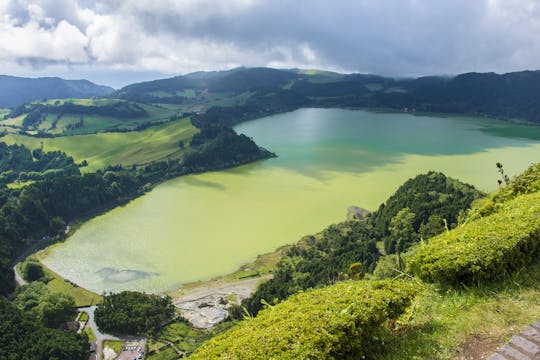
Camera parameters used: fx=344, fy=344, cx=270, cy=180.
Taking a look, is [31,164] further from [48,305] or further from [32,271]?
[48,305]

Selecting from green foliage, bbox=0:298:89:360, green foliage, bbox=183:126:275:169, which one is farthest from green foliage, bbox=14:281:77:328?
green foliage, bbox=183:126:275:169

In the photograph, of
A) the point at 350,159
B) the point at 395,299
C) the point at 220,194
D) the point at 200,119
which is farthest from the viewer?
the point at 200,119

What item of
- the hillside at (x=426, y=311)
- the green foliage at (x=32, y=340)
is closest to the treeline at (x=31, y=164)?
the green foliage at (x=32, y=340)

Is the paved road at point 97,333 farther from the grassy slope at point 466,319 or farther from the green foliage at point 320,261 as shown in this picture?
the grassy slope at point 466,319

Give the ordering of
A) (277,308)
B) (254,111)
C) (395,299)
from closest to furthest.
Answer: (395,299) → (277,308) → (254,111)

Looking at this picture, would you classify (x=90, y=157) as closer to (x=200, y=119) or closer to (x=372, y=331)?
(x=200, y=119)

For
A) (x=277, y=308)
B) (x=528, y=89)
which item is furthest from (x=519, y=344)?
(x=528, y=89)
